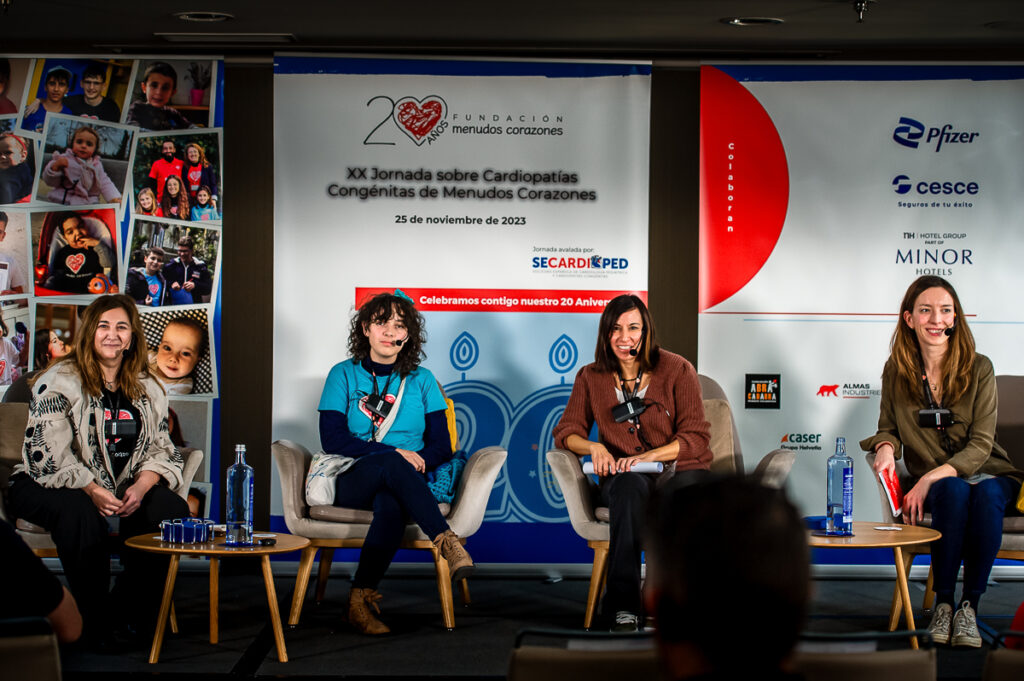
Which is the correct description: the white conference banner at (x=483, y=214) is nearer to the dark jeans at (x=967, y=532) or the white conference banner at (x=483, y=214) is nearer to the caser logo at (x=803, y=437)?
the caser logo at (x=803, y=437)

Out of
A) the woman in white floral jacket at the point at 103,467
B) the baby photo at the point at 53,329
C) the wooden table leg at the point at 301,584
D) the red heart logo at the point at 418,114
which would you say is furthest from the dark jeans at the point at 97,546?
the red heart logo at the point at 418,114

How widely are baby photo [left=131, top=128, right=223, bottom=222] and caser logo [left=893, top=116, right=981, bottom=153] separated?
355cm

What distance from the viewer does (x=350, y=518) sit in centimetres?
446

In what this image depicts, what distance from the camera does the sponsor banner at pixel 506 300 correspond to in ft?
18.6

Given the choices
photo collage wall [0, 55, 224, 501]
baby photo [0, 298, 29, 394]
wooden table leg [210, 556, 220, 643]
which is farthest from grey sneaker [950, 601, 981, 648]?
baby photo [0, 298, 29, 394]

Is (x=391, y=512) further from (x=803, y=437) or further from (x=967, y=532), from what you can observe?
(x=803, y=437)

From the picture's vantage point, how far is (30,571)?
206cm

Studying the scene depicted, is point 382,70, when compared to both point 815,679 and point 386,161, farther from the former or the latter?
point 815,679

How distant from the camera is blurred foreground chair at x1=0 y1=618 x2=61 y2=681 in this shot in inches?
64.8

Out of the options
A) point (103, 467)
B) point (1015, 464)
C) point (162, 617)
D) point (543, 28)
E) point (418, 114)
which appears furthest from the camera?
point (418, 114)

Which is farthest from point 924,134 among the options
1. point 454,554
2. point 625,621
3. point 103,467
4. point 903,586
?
point 103,467

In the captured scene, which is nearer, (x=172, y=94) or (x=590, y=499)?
(x=590, y=499)

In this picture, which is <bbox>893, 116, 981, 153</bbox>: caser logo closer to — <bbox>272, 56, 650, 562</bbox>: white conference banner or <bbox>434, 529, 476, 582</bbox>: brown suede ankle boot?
<bbox>272, 56, 650, 562</bbox>: white conference banner

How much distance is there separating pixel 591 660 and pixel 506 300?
13.5ft
